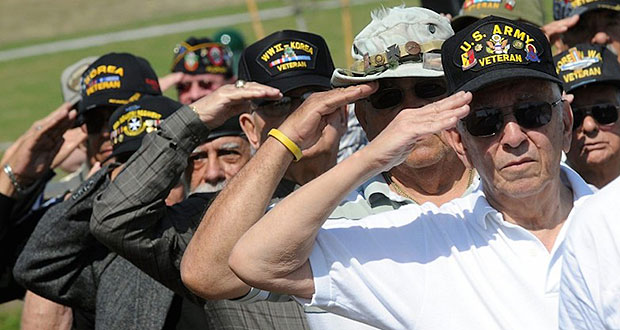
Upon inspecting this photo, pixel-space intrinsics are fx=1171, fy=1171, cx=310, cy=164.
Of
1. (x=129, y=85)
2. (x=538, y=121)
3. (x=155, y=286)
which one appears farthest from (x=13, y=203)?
(x=538, y=121)

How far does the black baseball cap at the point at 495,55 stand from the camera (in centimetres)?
341

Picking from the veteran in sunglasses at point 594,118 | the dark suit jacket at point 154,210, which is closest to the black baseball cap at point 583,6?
the veteran in sunglasses at point 594,118

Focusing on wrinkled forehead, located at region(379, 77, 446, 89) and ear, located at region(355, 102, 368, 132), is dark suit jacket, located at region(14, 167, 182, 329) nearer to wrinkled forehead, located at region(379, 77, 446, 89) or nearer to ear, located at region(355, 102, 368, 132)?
ear, located at region(355, 102, 368, 132)

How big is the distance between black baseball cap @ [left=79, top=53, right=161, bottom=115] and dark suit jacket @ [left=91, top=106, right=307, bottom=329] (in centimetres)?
144

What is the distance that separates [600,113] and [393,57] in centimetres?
156

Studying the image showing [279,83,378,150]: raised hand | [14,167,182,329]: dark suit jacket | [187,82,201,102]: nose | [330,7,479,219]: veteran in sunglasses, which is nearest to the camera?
[279,83,378,150]: raised hand

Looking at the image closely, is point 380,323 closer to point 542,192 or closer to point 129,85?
point 542,192

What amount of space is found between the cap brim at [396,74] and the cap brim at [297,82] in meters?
0.80

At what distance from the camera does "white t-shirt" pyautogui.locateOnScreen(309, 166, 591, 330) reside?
3348 mm

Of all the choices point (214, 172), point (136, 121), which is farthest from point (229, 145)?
point (136, 121)

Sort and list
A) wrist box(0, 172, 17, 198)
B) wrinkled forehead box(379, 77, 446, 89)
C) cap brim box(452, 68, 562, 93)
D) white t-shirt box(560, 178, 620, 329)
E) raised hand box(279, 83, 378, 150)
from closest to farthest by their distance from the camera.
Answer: white t-shirt box(560, 178, 620, 329), cap brim box(452, 68, 562, 93), raised hand box(279, 83, 378, 150), wrinkled forehead box(379, 77, 446, 89), wrist box(0, 172, 17, 198)

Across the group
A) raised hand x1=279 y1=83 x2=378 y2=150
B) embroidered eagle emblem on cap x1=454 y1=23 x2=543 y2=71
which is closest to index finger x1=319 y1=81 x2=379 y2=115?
raised hand x1=279 y1=83 x2=378 y2=150

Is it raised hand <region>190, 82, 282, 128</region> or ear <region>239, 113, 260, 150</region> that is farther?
ear <region>239, 113, 260, 150</region>

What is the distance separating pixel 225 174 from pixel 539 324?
7.87 feet
